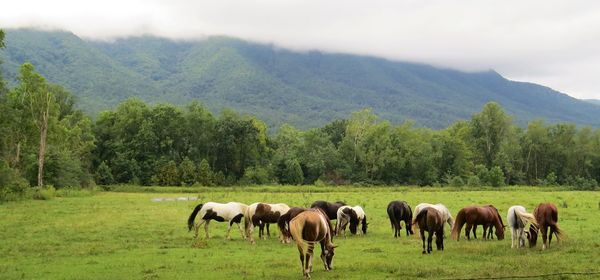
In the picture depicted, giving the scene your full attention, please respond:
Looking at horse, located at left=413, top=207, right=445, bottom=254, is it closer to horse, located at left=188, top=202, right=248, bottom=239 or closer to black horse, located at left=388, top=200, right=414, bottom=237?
black horse, located at left=388, top=200, right=414, bottom=237

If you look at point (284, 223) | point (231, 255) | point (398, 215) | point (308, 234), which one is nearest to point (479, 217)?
point (398, 215)

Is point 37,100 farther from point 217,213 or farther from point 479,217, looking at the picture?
point 479,217

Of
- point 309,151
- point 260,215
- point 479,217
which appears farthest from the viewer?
point 309,151

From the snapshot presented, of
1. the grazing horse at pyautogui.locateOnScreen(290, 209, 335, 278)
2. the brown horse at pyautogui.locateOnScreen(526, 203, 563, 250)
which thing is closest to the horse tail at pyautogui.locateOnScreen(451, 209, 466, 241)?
the brown horse at pyautogui.locateOnScreen(526, 203, 563, 250)

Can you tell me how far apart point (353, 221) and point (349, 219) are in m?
0.41

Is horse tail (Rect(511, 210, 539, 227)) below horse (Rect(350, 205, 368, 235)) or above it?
above

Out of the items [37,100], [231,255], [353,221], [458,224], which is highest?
[37,100]

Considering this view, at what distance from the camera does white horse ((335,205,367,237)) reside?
21.1 meters

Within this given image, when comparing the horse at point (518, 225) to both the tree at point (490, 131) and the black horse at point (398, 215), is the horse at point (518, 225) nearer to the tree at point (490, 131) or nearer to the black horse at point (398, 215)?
the black horse at point (398, 215)

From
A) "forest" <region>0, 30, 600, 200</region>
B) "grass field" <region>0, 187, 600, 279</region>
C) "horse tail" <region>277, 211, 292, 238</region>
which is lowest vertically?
"grass field" <region>0, 187, 600, 279</region>

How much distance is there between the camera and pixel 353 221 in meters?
21.7

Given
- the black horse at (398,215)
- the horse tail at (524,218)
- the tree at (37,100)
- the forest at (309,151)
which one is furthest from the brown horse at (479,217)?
the forest at (309,151)

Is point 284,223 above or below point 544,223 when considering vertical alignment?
below

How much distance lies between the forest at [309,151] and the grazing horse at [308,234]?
46415 mm
